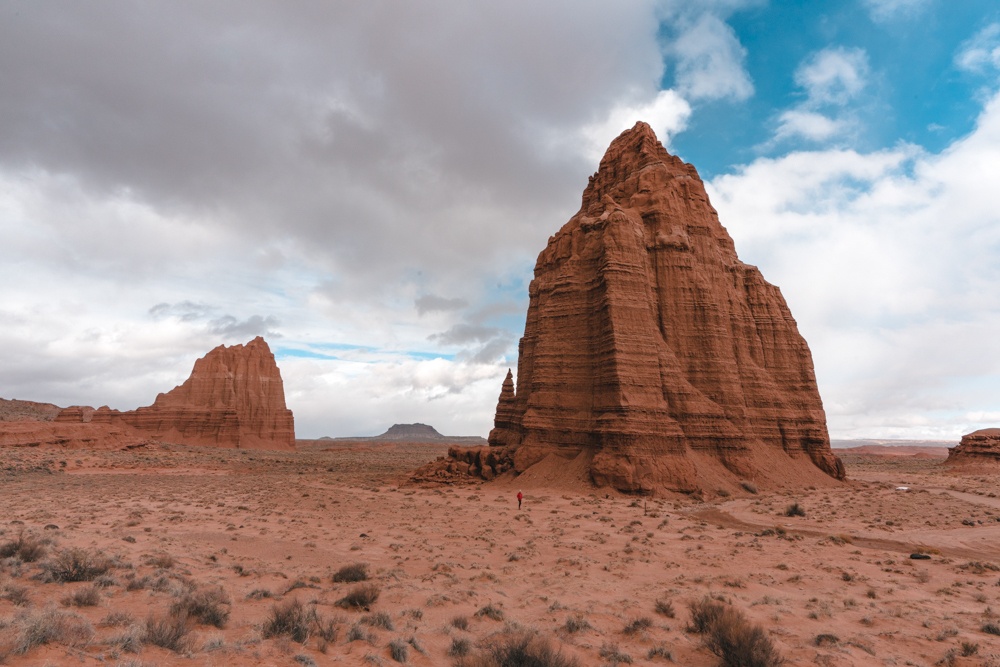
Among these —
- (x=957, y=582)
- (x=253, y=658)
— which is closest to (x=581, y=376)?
(x=957, y=582)

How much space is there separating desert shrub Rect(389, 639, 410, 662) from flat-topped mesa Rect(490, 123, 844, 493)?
2388 cm

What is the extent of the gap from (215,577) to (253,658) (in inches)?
244

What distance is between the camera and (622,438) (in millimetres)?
31453

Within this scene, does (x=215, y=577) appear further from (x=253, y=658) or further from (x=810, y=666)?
(x=810, y=666)

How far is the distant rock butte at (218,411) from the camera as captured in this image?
3516 inches

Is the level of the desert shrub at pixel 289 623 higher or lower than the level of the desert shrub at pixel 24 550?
lower

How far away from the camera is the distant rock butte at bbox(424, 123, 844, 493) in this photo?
32.4 meters

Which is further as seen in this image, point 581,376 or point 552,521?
point 581,376

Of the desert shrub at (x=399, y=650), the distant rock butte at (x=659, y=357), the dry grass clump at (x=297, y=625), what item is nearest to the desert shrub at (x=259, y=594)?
the dry grass clump at (x=297, y=625)

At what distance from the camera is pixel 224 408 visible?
304ft

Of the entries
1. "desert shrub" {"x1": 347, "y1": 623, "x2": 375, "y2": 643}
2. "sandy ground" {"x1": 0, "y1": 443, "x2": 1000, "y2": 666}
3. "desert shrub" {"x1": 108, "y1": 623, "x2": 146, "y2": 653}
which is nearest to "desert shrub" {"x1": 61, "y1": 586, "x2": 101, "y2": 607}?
"sandy ground" {"x1": 0, "y1": 443, "x2": 1000, "y2": 666}

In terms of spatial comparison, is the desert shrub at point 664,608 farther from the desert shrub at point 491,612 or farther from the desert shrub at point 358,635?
the desert shrub at point 358,635

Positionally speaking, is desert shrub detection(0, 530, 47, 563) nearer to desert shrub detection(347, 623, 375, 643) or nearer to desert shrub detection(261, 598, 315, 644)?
desert shrub detection(261, 598, 315, 644)

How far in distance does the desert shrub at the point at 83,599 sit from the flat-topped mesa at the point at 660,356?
25.9 m
